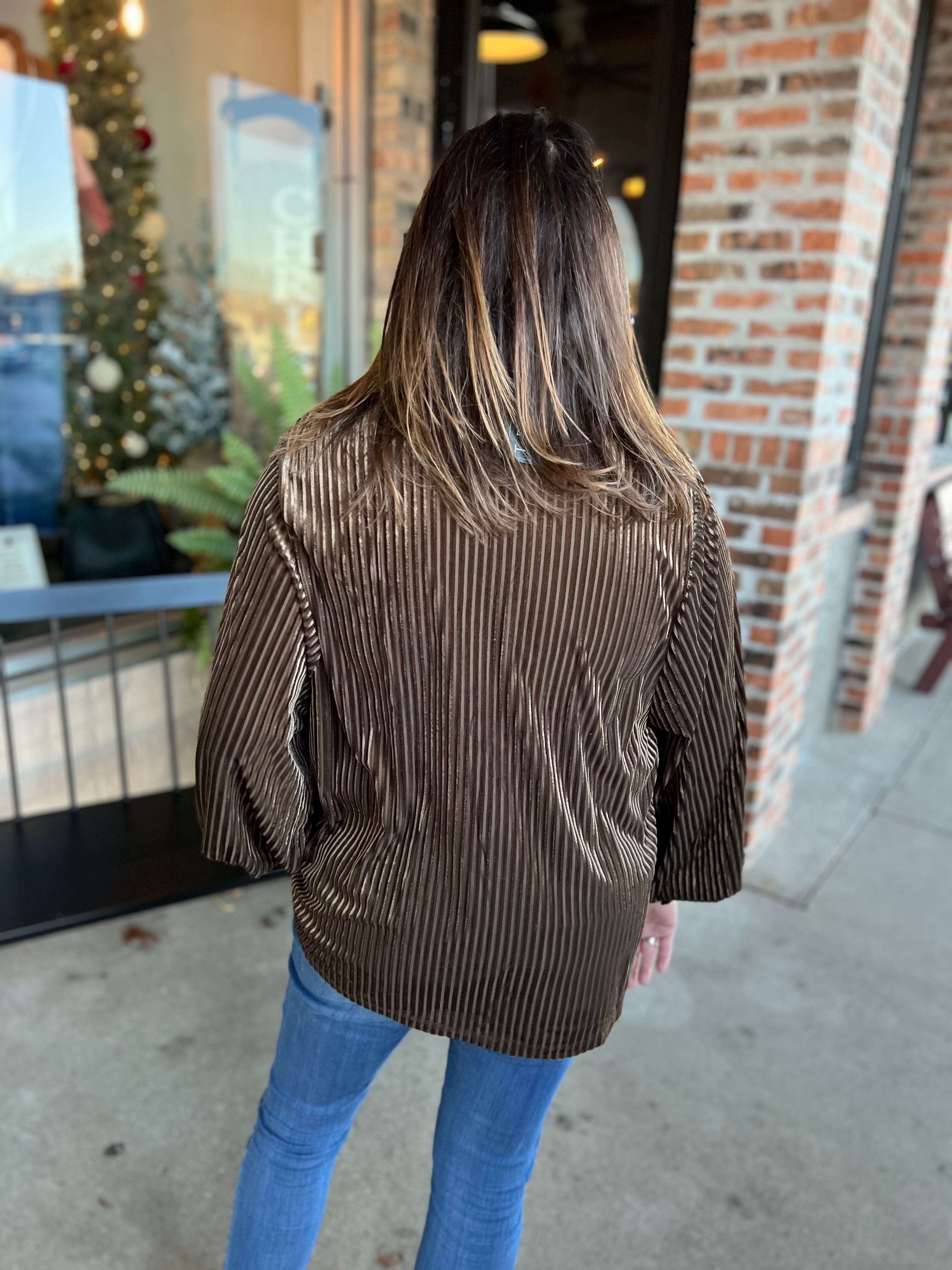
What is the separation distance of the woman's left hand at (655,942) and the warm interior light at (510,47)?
3.10m

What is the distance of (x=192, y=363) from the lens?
392 centimetres

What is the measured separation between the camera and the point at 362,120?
339cm

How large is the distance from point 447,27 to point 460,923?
3.37 meters

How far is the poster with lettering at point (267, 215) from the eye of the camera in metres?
3.59

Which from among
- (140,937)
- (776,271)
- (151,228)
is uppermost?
(151,228)

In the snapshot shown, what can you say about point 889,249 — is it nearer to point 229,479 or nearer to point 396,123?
point 396,123

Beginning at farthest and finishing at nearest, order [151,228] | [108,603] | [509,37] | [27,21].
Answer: [151,228] → [27,21] → [509,37] → [108,603]

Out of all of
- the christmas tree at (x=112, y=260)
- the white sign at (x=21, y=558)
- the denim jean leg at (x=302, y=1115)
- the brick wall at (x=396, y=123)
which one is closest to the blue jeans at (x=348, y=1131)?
the denim jean leg at (x=302, y=1115)

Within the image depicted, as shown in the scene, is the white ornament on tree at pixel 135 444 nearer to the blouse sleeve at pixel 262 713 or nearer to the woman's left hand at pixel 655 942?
the blouse sleeve at pixel 262 713

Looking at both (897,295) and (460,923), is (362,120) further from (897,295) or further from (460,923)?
(460,923)

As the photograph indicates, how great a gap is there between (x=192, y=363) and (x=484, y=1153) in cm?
A: 350

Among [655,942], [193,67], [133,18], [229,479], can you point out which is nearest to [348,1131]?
[655,942]

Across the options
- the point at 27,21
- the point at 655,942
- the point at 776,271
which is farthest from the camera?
the point at 27,21

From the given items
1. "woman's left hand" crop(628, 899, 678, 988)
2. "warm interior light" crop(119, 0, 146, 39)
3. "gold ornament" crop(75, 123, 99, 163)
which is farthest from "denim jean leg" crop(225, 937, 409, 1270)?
"warm interior light" crop(119, 0, 146, 39)
